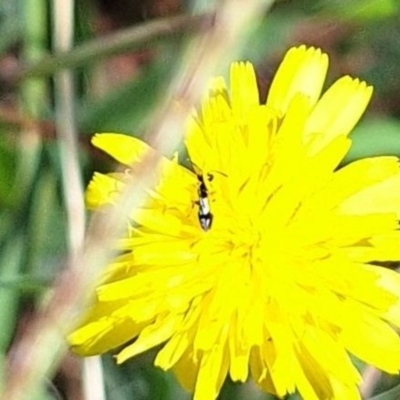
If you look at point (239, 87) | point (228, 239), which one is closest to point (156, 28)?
point (239, 87)

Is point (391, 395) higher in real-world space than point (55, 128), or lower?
lower

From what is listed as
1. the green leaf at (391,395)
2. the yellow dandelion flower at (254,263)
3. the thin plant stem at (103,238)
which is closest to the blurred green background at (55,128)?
the green leaf at (391,395)

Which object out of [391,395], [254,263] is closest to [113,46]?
[254,263]

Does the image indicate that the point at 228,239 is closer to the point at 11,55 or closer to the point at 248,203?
the point at 248,203

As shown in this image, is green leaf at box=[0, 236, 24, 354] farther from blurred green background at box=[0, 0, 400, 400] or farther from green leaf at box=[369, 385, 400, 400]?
green leaf at box=[369, 385, 400, 400]

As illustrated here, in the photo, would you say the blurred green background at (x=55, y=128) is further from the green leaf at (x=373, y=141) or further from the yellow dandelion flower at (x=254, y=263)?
the yellow dandelion flower at (x=254, y=263)

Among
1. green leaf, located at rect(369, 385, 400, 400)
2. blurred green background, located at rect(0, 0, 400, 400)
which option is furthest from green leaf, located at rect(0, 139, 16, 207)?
green leaf, located at rect(369, 385, 400, 400)

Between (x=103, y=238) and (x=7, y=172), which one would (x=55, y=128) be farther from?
(x=103, y=238)
